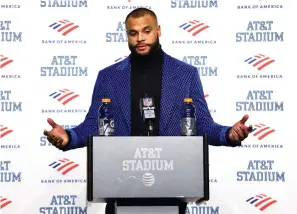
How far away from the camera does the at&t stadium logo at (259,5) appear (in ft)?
18.2

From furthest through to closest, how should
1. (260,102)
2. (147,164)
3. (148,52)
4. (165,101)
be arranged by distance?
(260,102), (148,52), (165,101), (147,164)

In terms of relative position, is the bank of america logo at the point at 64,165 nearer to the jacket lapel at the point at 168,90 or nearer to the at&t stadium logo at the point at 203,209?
the at&t stadium logo at the point at 203,209

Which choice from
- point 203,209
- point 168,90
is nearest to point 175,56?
point 203,209

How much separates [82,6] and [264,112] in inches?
75.6

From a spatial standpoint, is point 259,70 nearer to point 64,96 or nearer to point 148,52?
point 64,96

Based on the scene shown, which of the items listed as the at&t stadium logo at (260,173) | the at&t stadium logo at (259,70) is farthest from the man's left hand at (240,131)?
the at&t stadium logo at (259,70)

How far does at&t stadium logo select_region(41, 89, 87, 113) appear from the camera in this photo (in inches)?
214

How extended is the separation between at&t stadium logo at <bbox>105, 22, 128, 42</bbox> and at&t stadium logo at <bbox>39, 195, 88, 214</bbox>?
1.46 m

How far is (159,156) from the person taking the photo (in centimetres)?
294

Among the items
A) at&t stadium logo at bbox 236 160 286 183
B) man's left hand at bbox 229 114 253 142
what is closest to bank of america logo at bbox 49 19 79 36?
at&t stadium logo at bbox 236 160 286 183

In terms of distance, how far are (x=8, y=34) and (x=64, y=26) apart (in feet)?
1.67

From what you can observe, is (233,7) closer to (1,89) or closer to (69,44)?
(69,44)

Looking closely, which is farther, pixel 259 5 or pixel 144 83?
pixel 259 5

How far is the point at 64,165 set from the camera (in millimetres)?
5395
